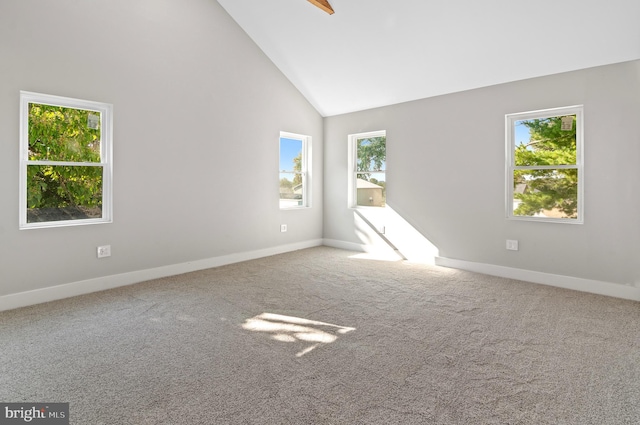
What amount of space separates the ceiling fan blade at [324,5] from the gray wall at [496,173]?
72.4 inches

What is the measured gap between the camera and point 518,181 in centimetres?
460

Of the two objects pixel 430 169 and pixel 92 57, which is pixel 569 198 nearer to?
pixel 430 169

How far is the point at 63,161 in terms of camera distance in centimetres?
380

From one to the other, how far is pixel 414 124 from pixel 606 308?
3.29 meters

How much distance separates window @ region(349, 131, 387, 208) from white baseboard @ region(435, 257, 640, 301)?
1.60 meters

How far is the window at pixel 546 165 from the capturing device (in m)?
4.16

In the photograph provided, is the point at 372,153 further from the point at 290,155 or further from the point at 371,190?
the point at 290,155

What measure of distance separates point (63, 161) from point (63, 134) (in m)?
0.28

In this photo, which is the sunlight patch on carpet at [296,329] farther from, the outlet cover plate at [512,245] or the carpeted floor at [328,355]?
the outlet cover plate at [512,245]

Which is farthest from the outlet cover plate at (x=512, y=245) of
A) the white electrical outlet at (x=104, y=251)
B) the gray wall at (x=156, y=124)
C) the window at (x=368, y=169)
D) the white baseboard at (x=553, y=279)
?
the white electrical outlet at (x=104, y=251)

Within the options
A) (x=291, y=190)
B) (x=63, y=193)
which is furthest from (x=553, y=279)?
(x=63, y=193)

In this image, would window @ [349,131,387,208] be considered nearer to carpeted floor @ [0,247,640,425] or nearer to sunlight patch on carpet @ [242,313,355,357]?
carpeted floor @ [0,247,640,425]

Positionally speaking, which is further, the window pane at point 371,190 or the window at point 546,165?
the window pane at point 371,190

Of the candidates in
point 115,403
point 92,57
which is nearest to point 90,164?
point 92,57
